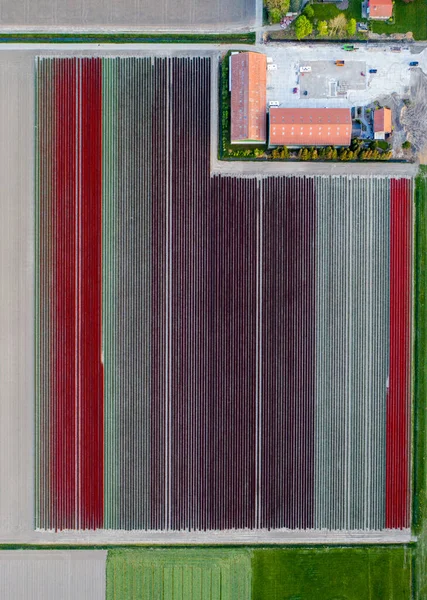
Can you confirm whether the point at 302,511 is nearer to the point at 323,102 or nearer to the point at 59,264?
the point at 59,264

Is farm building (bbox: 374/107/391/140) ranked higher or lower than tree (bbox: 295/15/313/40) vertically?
lower

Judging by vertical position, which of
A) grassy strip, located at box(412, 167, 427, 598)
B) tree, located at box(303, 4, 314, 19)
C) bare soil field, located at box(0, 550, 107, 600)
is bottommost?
bare soil field, located at box(0, 550, 107, 600)

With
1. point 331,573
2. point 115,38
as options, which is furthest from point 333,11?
point 331,573

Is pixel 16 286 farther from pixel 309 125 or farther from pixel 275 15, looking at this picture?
pixel 275 15

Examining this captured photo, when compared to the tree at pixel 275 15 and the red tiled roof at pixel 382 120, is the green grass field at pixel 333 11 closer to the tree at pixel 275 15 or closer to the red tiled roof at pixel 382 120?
the tree at pixel 275 15

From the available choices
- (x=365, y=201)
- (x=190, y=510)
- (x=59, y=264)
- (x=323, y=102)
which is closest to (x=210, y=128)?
(x=323, y=102)

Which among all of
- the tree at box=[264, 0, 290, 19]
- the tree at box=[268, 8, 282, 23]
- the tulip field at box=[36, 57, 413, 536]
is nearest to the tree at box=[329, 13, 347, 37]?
the tree at box=[264, 0, 290, 19]

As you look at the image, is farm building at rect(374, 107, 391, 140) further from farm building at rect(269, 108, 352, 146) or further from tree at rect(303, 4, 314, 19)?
tree at rect(303, 4, 314, 19)

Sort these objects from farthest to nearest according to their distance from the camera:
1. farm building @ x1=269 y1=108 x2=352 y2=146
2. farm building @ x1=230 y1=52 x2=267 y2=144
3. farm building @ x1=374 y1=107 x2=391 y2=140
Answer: farm building @ x1=374 y1=107 x2=391 y2=140 < farm building @ x1=269 y1=108 x2=352 y2=146 < farm building @ x1=230 y1=52 x2=267 y2=144
